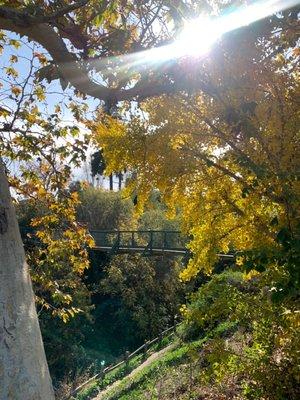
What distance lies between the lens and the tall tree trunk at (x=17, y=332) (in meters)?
2.33

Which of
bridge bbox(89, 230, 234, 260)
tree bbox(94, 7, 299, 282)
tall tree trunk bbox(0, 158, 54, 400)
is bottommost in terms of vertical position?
bridge bbox(89, 230, 234, 260)

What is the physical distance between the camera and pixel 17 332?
2.44 meters

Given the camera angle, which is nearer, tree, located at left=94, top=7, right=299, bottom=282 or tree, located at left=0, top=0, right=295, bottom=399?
tree, located at left=0, top=0, right=295, bottom=399

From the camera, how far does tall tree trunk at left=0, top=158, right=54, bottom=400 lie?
2330mm

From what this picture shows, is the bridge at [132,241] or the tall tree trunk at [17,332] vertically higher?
the tall tree trunk at [17,332]

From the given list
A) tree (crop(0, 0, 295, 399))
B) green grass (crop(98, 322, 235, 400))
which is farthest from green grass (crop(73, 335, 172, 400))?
tree (crop(0, 0, 295, 399))

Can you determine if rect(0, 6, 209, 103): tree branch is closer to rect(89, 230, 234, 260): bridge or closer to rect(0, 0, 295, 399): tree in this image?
rect(0, 0, 295, 399): tree

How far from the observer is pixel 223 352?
6.18 meters

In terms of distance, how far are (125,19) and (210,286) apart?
3645 mm

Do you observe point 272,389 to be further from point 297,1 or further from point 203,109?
point 297,1

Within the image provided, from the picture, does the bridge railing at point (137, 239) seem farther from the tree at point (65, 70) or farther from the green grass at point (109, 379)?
the tree at point (65, 70)

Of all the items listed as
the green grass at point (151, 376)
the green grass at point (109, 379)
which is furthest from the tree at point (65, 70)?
the green grass at point (109, 379)

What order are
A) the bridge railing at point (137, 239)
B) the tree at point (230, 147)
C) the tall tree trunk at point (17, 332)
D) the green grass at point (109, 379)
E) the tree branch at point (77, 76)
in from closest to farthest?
the tall tree trunk at point (17, 332) < the tree branch at point (77, 76) < the tree at point (230, 147) < the green grass at point (109, 379) < the bridge railing at point (137, 239)

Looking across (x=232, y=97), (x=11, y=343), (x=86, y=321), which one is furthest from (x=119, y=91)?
(x=86, y=321)
